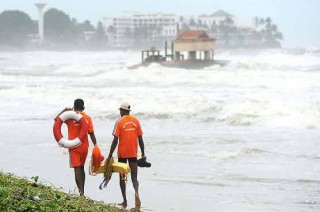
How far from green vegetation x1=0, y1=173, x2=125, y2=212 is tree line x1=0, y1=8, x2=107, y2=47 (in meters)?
159

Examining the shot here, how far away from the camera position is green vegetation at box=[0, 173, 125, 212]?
253 inches

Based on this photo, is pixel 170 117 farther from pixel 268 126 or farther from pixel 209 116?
pixel 268 126

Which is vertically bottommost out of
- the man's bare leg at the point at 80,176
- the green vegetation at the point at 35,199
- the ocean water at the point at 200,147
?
the ocean water at the point at 200,147

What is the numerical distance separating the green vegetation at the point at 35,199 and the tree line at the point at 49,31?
159 meters

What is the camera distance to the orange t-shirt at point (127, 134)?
8.59 m

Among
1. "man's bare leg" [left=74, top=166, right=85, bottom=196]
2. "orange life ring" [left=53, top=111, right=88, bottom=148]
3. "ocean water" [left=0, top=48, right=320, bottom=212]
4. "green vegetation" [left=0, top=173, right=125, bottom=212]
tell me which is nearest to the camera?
"green vegetation" [left=0, top=173, right=125, bottom=212]

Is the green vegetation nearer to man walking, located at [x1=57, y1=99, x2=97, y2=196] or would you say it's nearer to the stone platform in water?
man walking, located at [x1=57, y1=99, x2=97, y2=196]

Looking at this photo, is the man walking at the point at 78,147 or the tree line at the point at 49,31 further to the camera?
the tree line at the point at 49,31

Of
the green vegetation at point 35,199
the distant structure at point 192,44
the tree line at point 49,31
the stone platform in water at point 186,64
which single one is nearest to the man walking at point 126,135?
the green vegetation at point 35,199

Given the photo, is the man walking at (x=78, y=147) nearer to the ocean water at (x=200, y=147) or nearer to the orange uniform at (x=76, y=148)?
the orange uniform at (x=76, y=148)

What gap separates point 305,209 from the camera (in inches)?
376

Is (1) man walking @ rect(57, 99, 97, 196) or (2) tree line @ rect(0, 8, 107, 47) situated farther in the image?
(2) tree line @ rect(0, 8, 107, 47)

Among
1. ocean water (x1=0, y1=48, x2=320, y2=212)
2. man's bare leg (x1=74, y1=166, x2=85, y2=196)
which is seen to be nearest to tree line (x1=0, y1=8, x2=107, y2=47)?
ocean water (x1=0, y1=48, x2=320, y2=212)

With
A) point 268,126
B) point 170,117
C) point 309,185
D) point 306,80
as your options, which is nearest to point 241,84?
point 306,80
